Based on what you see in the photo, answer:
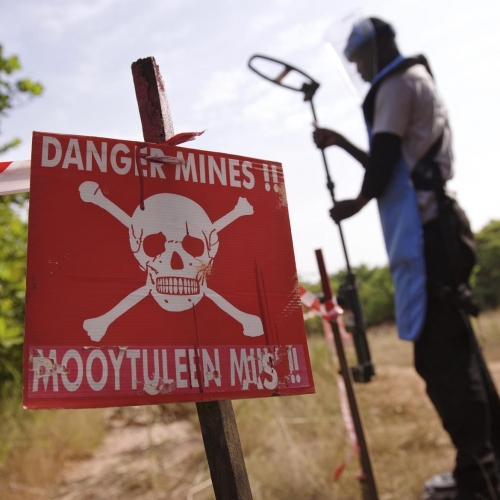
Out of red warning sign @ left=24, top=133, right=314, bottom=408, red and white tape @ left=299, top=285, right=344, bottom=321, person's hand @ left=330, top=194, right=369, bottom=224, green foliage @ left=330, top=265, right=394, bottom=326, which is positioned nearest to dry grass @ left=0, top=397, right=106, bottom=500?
red and white tape @ left=299, top=285, right=344, bottom=321

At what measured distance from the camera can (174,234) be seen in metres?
1.19

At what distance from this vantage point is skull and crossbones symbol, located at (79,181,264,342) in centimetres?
114

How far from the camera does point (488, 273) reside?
Answer: 1823cm

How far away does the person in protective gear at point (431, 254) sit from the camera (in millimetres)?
1992

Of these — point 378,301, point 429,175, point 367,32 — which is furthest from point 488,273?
point 429,175

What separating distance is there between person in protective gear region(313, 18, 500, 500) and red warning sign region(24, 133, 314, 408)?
3.08 feet

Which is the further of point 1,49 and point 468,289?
point 1,49

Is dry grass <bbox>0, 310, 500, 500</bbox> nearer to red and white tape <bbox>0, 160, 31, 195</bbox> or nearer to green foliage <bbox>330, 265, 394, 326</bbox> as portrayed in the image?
red and white tape <bbox>0, 160, 31, 195</bbox>

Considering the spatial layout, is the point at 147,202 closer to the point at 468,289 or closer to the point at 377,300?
the point at 468,289

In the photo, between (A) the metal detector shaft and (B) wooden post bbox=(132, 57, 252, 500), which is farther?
(A) the metal detector shaft

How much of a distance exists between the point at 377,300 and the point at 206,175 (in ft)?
53.9

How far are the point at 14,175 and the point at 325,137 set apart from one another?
4.89ft

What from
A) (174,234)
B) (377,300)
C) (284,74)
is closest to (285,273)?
(174,234)

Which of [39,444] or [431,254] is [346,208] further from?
[39,444]
